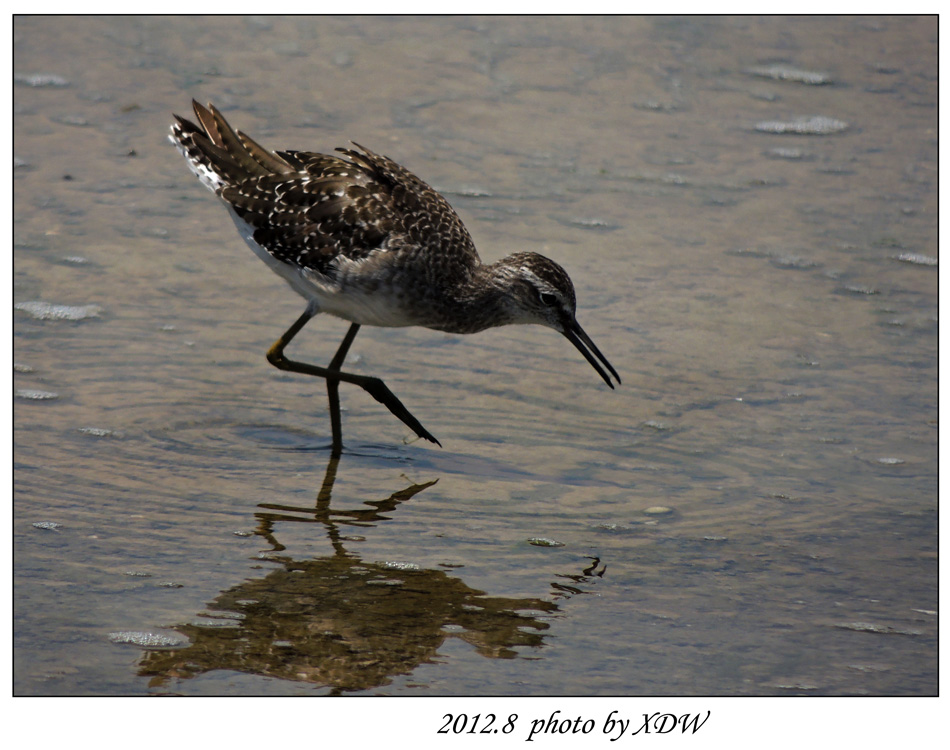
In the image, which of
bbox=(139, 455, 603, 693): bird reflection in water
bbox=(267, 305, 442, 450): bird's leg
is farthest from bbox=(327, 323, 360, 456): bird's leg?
bbox=(139, 455, 603, 693): bird reflection in water

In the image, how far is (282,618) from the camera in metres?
5.09

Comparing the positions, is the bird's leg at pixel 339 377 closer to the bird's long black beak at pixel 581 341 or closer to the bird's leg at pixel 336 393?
the bird's leg at pixel 336 393

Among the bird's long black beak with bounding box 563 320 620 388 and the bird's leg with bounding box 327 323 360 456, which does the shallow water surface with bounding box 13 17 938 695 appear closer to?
the bird's leg with bounding box 327 323 360 456

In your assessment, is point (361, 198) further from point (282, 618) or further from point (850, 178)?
point (850, 178)

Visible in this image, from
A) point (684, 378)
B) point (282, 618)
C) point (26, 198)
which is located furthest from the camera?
point (26, 198)

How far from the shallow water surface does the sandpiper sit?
1.59 feet

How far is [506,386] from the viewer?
735 cm

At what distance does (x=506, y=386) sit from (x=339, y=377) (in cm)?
105

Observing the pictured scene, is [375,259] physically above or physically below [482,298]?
above

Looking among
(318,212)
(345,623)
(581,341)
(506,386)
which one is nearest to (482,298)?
(581,341)

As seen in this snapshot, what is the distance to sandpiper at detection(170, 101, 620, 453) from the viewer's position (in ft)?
21.8

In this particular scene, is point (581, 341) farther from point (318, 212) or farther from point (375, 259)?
point (318, 212)
